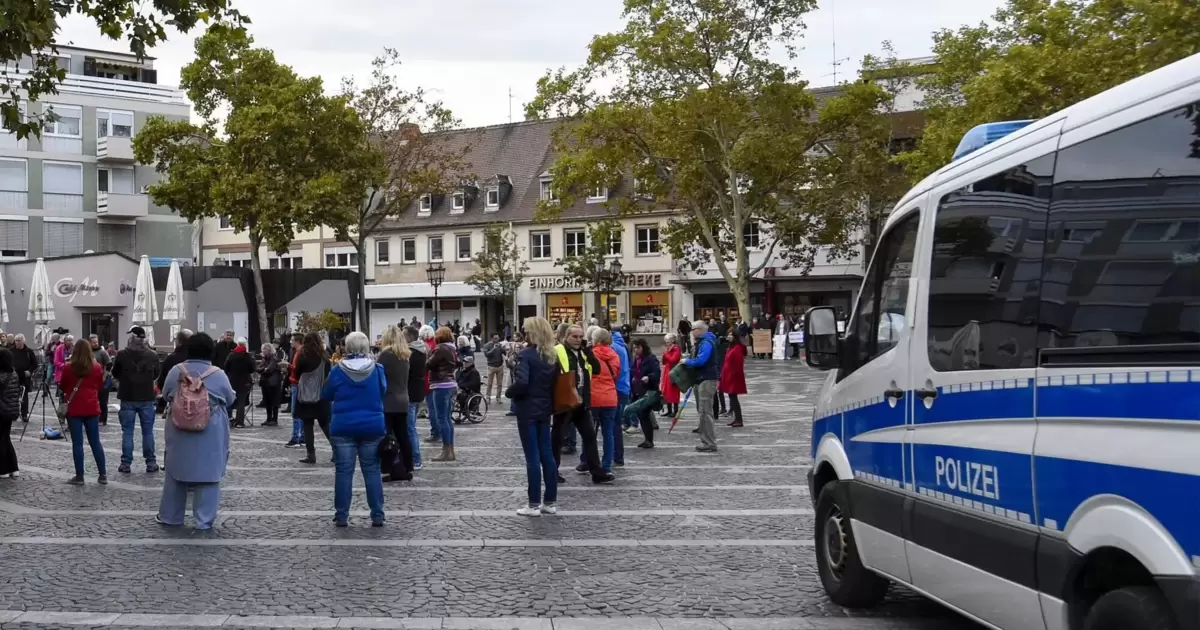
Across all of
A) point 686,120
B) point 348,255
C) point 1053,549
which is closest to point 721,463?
point 1053,549

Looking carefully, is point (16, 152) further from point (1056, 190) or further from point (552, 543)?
point (1056, 190)

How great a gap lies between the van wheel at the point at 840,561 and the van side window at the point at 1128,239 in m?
2.61

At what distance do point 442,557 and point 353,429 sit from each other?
72.5 inches

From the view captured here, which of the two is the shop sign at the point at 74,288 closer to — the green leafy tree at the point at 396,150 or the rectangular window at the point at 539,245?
the green leafy tree at the point at 396,150

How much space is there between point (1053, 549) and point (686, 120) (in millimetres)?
36923

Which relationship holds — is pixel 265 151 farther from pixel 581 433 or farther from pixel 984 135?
pixel 984 135

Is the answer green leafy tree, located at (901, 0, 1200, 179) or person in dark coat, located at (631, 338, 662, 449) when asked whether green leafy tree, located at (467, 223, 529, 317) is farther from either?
person in dark coat, located at (631, 338, 662, 449)

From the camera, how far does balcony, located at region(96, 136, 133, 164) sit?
172ft

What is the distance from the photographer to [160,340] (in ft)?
136

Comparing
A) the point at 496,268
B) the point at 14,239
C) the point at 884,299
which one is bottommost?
the point at 884,299

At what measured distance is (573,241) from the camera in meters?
62.3

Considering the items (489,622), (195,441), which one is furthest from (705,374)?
(489,622)

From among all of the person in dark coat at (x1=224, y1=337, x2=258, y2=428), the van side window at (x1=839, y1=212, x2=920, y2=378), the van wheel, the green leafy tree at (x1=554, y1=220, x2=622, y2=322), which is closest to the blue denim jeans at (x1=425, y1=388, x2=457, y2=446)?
the person in dark coat at (x1=224, y1=337, x2=258, y2=428)

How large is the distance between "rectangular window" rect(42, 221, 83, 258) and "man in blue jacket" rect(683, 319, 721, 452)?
142 ft
